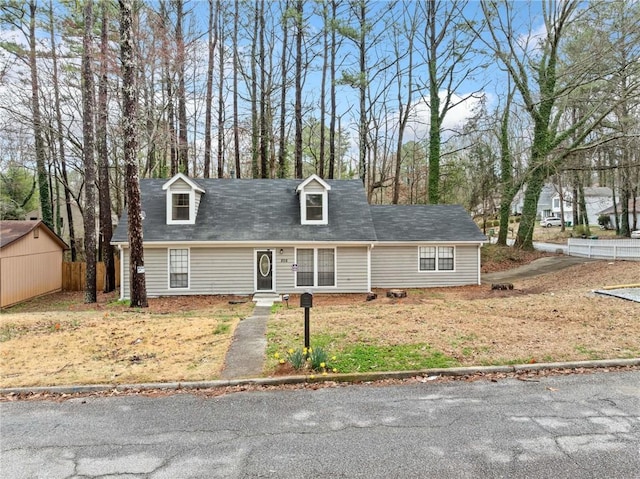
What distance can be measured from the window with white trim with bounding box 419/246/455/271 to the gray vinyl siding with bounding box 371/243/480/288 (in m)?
0.19

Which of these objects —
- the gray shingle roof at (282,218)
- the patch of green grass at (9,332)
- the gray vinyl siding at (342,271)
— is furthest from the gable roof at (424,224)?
the patch of green grass at (9,332)

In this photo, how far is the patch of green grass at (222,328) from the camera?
330 inches

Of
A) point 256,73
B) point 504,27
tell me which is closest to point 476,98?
point 504,27

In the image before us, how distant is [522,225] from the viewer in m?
24.3

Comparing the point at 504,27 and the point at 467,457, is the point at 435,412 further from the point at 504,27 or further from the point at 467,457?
the point at 504,27

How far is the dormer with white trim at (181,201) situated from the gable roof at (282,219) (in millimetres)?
293

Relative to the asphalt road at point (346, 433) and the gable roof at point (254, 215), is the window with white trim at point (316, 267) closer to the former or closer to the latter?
the gable roof at point (254, 215)

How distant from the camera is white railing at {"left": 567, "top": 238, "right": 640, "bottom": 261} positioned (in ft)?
60.6

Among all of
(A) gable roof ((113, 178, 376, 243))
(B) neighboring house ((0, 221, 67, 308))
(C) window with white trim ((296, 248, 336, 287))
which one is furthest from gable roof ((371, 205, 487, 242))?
(B) neighboring house ((0, 221, 67, 308))

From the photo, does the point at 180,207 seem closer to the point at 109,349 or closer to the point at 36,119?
the point at 109,349

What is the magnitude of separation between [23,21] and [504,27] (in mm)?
24575

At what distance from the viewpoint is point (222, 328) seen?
8.66 m

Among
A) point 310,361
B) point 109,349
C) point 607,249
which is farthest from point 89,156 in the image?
point 607,249

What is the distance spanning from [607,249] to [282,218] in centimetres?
1699
